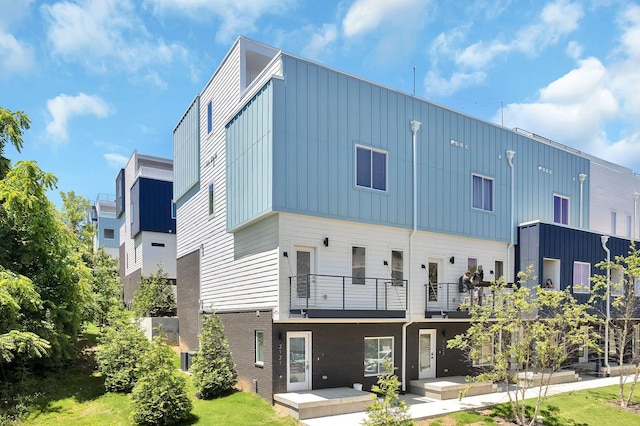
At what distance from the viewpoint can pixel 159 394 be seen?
498 inches

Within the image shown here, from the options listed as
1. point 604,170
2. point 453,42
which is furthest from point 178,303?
point 604,170

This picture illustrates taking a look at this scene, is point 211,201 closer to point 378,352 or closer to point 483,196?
point 378,352

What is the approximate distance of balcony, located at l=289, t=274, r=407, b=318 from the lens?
14430mm

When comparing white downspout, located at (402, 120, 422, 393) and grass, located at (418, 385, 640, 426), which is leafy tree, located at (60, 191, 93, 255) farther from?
grass, located at (418, 385, 640, 426)

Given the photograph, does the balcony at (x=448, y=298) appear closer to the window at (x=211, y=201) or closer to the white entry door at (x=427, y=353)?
the white entry door at (x=427, y=353)

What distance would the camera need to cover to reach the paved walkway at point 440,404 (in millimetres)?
12852

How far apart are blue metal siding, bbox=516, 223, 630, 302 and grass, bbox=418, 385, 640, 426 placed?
5124 mm

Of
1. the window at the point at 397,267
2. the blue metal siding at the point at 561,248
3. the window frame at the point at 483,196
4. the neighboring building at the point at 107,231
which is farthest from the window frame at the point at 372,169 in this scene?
the neighboring building at the point at 107,231

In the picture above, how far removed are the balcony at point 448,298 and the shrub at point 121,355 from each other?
32.7 feet

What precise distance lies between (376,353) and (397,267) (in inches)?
122

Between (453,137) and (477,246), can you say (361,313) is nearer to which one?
(477,246)

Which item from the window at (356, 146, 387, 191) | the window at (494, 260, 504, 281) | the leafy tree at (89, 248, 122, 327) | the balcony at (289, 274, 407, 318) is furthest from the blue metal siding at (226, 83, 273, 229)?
the window at (494, 260, 504, 281)

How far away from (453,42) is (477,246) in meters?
8.23

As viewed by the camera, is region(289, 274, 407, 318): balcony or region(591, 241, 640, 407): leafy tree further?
region(591, 241, 640, 407): leafy tree
